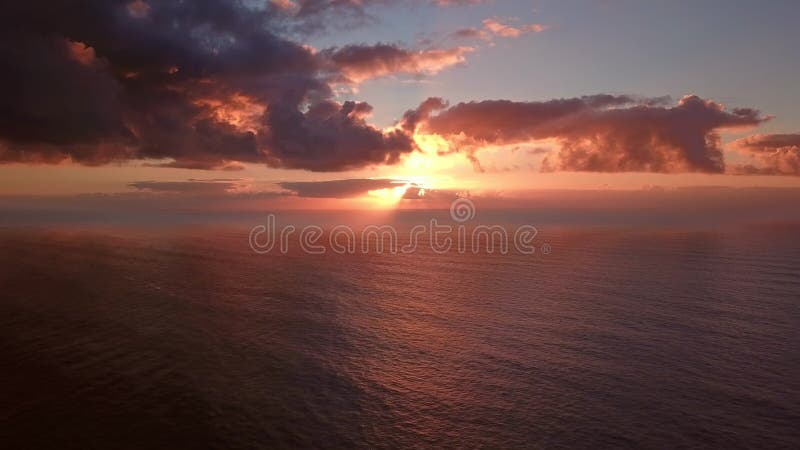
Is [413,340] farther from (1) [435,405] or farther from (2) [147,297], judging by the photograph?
(2) [147,297]

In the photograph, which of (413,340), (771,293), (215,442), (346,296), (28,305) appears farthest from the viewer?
(346,296)

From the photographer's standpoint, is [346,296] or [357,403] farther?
[346,296]

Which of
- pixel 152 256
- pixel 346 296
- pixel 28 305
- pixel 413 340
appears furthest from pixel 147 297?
pixel 152 256

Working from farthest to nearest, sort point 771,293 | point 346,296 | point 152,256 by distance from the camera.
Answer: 1. point 152,256
2. point 346,296
3. point 771,293

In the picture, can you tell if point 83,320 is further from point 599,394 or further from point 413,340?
point 599,394

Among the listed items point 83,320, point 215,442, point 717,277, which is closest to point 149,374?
point 215,442

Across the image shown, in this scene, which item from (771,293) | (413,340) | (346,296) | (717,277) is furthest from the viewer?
(717,277)
